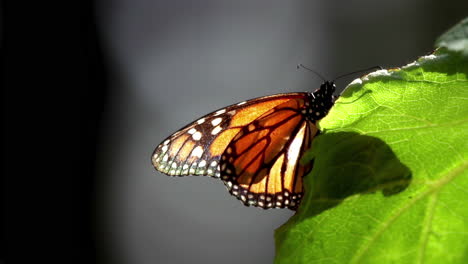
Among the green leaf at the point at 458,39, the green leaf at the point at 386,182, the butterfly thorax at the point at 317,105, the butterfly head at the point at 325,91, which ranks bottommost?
the green leaf at the point at 386,182

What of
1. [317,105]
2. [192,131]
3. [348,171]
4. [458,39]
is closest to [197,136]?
[192,131]

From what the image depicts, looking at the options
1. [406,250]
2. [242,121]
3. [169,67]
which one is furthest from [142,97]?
[406,250]

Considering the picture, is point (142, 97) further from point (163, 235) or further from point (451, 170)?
point (451, 170)

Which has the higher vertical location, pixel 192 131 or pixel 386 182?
pixel 192 131

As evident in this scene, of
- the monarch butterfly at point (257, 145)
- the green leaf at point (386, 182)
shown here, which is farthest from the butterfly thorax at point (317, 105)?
the green leaf at point (386, 182)

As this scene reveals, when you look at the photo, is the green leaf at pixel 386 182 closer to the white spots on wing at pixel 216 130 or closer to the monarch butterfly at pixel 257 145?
the monarch butterfly at pixel 257 145

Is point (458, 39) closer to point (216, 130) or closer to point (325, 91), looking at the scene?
point (325, 91)
